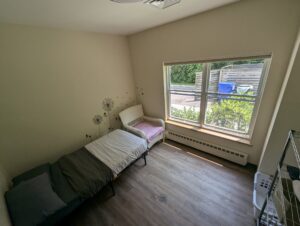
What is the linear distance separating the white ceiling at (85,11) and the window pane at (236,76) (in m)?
0.79

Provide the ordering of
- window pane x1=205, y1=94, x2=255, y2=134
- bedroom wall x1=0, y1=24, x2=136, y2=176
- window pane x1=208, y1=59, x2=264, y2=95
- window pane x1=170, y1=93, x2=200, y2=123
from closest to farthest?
bedroom wall x1=0, y1=24, x2=136, y2=176, window pane x1=208, y1=59, x2=264, y2=95, window pane x1=205, y1=94, x2=255, y2=134, window pane x1=170, y1=93, x2=200, y2=123

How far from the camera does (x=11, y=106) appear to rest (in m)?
1.68

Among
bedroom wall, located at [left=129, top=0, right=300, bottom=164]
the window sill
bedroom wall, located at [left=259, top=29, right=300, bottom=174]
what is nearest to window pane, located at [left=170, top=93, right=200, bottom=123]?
the window sill

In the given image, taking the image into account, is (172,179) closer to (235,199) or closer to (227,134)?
(235,199)

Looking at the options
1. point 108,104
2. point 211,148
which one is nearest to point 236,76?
point 211,148

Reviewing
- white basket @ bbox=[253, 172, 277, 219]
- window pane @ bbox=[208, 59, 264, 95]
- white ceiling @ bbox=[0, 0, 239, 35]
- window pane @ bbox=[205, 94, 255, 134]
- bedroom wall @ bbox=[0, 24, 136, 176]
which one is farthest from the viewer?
window pane @ bbox=[205, 94, 255, 134]

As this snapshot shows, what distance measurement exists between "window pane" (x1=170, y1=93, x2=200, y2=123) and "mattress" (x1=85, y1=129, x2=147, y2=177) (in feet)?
3.51

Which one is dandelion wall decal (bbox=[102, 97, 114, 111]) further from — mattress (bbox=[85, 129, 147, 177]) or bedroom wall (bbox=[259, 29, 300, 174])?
bedroom wall (bbox=[259, 29, 300, 174])

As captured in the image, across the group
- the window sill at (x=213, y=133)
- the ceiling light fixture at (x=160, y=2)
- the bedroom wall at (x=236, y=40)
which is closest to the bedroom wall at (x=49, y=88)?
the bedroom wall at (x=236, y=40)

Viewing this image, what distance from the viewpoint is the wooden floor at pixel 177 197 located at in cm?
157

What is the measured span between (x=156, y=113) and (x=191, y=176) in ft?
5.01

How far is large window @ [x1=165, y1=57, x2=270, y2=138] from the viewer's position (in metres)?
1.89

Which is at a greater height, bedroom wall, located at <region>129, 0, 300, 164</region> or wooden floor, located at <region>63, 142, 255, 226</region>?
bedroom wall, located at <region>129, 0, 300, 164</region>

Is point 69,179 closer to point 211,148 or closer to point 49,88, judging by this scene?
point 49,88
